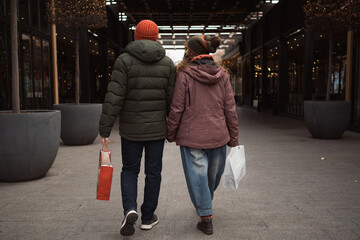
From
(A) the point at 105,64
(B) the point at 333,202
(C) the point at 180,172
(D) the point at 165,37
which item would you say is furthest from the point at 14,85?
(D) the point at 165,37

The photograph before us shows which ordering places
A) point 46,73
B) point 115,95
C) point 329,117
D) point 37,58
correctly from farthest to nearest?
point 46,73
point 37,58
point 329,117
point 115,95

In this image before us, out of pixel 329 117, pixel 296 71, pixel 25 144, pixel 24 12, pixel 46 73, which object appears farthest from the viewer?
pixel 296 71

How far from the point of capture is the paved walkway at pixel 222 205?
3025 millimetres

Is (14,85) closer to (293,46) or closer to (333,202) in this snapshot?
(333,202)

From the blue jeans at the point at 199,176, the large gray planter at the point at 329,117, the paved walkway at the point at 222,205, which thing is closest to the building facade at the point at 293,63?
the large gray planter at the point at 329,117

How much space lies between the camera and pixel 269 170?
5379 millimetres

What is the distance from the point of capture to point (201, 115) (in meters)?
2.97

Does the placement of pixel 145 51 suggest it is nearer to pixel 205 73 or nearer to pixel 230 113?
pixel 205 73

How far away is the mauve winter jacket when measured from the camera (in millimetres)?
2939

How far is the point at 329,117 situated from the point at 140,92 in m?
6.86

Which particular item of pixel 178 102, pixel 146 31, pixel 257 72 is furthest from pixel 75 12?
pixel 257 72

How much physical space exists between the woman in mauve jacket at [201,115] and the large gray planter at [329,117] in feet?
20.4

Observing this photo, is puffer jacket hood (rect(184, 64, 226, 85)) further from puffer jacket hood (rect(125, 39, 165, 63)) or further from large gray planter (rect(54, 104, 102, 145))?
large gray planter (rect(54, 104, 102, 145))

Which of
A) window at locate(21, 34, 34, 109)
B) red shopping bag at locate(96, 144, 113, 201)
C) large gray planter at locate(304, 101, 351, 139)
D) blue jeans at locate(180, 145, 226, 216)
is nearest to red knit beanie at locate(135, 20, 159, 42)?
blue jeans at locate(180, 145, 226, 216)
